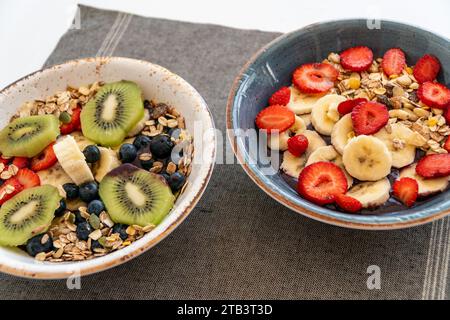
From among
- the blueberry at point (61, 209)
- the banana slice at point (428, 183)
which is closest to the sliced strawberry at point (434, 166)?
the banana slice at point (428, 183)

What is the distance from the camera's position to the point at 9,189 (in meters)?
1.23

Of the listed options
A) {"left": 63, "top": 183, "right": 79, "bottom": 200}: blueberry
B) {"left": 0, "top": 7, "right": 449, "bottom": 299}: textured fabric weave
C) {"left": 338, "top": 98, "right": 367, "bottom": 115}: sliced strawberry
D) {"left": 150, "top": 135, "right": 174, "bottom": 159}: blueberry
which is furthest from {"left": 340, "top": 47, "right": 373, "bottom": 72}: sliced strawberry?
{"left": 63, "top": 183, "right": 79, "bottom": 200}: blueberry

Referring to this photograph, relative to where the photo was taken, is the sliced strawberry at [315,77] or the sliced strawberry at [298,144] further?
the sliced strawberry at [315,77]

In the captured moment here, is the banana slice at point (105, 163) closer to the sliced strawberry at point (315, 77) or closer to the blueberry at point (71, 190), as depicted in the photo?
the blueberry at point (71, 190)

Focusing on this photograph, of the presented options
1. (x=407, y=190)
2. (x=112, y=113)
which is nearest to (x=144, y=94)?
(x=112, y=113)

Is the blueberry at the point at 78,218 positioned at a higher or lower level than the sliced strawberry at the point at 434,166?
lower

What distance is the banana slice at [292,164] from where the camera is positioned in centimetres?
124

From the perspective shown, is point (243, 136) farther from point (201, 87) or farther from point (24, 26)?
point (24, 26)

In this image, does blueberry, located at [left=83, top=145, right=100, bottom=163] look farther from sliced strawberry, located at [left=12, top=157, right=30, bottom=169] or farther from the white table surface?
the white table surface

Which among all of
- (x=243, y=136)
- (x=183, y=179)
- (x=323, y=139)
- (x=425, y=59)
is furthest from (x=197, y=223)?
(x=425, y=59)

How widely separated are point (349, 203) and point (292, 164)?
184 mm

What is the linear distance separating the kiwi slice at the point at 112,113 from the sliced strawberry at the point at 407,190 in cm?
61

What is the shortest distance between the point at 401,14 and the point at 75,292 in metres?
1.32

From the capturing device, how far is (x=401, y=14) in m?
1.82
